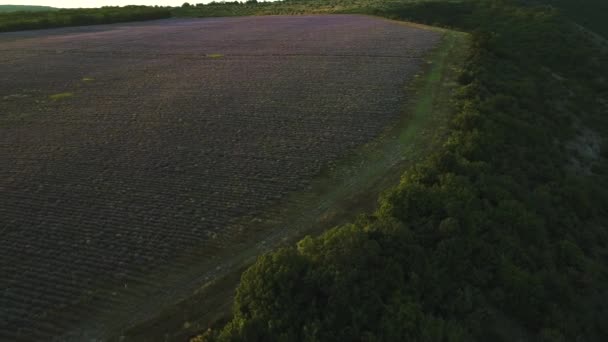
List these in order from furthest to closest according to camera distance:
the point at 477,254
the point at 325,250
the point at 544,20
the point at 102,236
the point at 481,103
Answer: the point at 544,20, the point at 481,103, the point at 102,236, the point at 477,254, the point at 325,250

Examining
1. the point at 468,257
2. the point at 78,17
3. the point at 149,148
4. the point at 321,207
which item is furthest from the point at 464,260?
the point at 78,17

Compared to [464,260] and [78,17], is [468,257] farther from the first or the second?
[78,17]

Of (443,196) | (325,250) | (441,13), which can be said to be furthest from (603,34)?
(325,250)

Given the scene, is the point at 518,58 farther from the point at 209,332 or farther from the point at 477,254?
the point at 209,332

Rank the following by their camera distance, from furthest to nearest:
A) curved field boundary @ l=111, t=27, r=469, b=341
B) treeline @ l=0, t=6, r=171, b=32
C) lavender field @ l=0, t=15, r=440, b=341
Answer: treeline @ l=0, t=6, r=171, b=32, lavender field @ l=0, t=15, r=440, b=341, curved field boundary @ l=111, t=27, r=469, b=341

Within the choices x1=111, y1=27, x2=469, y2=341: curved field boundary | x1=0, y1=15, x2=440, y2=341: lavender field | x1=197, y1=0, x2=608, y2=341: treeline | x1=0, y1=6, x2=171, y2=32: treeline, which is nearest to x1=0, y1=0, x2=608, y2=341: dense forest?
x1=197, y1=0, x2=608, y2=341: treeline

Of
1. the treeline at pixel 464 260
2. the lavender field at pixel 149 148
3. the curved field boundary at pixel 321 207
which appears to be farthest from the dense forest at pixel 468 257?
the lavender field at pixel 149 148

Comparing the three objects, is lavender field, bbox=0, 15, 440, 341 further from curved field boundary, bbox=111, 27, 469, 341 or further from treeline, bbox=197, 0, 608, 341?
treeline, bbox=197, 0, 608, 341
